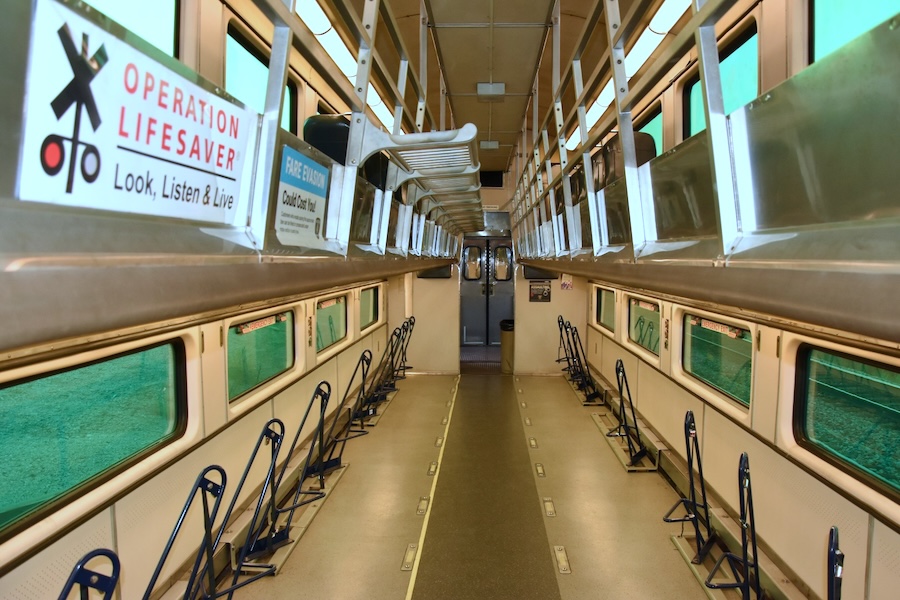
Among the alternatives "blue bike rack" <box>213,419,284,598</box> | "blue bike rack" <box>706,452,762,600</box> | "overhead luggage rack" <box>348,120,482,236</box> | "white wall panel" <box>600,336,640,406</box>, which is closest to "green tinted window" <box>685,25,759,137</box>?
"overhead luggage rack" <box>348,120,482,236</box>

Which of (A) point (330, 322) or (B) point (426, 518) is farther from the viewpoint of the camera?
(A) point (330, 322)

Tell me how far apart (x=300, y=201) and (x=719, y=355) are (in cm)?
380

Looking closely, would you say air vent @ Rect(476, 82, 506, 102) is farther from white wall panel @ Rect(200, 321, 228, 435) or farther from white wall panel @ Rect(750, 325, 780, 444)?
white wall panel @ Rect(200, 321, 228, 435)

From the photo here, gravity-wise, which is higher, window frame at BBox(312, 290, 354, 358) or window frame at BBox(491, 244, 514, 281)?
window frame at BBox(491, 244, 514, 281)

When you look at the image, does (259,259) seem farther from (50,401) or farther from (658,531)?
(658,531)

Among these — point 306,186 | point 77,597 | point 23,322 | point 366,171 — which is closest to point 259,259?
point 306,186

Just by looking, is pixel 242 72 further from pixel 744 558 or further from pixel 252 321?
pixel 744 558

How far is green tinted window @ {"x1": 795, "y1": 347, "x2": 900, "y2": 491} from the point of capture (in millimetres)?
2496

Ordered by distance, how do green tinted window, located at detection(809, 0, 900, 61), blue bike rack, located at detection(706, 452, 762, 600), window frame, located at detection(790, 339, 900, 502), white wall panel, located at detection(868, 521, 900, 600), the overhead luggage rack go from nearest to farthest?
green tinted window, located at detection(809, 0, 900, 61)
white wall panel, located at detection(868, 521, 900, 600)
window frame, located at detection(790, 339, 900, 502)
the overhead luggage rack
blue bike rack, located at detection(706, 452, 762, 600)

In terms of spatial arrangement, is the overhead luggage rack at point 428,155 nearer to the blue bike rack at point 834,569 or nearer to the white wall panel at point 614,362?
the blue bike rack at point 834,569

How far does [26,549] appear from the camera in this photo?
1.93m

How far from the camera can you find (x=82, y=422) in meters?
2.38

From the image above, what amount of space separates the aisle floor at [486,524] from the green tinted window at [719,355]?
3.92ft

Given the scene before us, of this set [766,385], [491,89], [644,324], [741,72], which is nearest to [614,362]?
[644,324]
